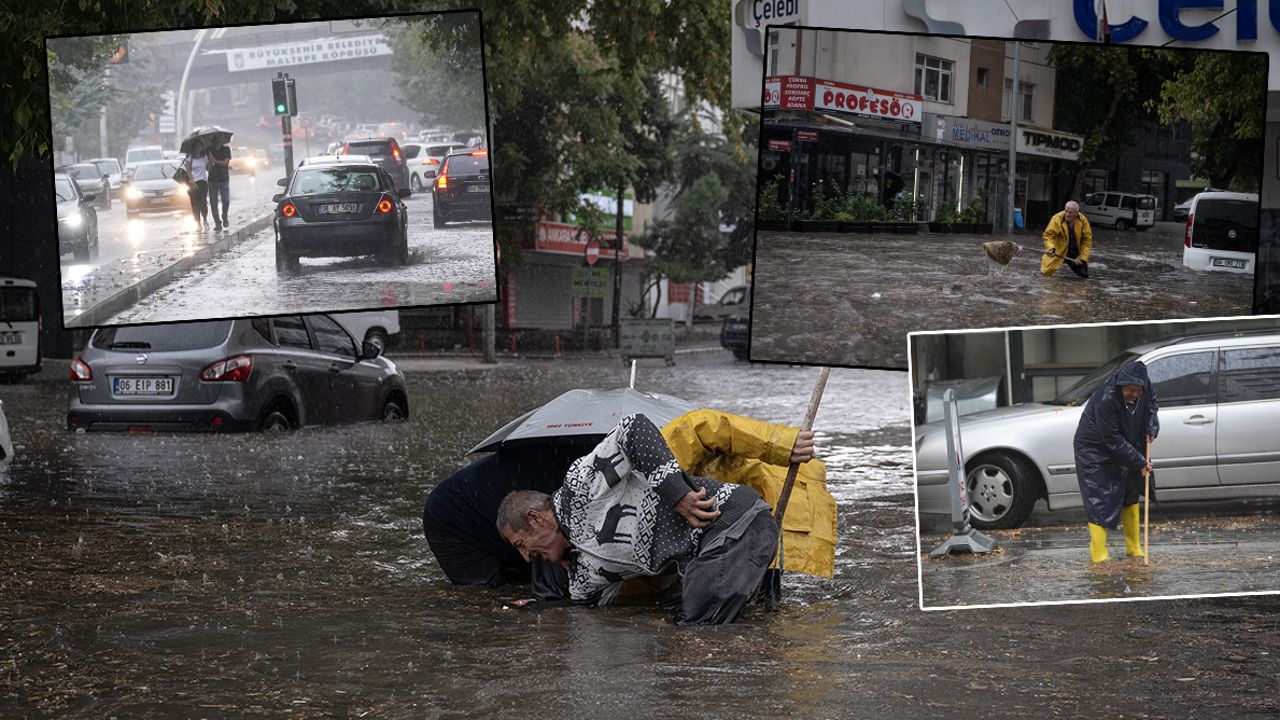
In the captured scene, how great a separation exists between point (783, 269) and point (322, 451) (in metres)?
10.3

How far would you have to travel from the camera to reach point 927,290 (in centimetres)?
568

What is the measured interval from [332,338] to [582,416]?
9.85 meters

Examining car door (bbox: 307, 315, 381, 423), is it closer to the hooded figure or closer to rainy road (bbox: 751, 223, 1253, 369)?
rainy road (bbox: 751, 223, 1253, 369)

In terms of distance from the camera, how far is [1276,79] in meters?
7.77

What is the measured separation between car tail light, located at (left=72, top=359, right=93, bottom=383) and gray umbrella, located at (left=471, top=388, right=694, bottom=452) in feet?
28.3

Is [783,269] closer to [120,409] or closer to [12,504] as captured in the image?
[12,504]

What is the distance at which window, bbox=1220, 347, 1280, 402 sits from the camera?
505 centimetres

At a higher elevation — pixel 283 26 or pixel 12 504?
pixel 283 26

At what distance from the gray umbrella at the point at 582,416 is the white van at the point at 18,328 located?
20.2 m

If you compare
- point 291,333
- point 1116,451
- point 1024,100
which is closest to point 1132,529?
point 1116,451

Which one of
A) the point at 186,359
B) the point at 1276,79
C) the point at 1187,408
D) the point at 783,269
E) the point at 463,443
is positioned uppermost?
the point at 1276,79

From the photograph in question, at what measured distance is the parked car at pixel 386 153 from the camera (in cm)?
807

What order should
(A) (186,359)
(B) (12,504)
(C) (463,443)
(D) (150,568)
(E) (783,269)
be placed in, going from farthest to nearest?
(C) (463,443), (A) (186,359), (B) (12,504), (D) (150,568), (E) (783,269)

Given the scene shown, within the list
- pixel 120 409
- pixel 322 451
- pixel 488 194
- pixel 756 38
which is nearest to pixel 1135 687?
pixel 488 194
